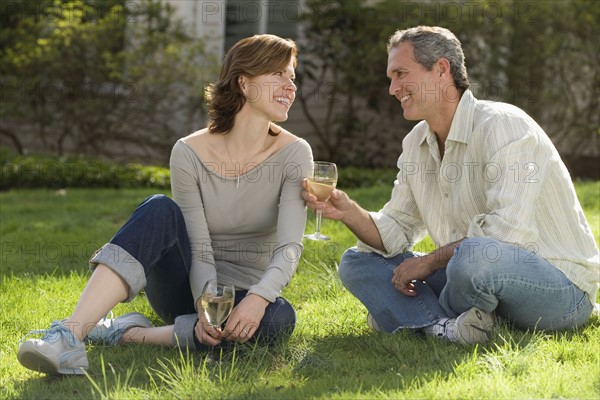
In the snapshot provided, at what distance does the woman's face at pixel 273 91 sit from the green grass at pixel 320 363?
40.6 inches

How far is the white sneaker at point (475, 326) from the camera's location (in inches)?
150

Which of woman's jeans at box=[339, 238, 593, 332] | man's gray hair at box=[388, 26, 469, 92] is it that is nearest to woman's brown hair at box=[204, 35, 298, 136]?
man's gray hair at box=[388, 26, 469, 92]

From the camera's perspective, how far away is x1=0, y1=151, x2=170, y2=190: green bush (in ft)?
33.3

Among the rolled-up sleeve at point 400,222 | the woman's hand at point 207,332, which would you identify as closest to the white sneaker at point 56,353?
the woman's hand at point 207,332

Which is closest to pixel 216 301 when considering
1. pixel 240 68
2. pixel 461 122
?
pixel 240 68

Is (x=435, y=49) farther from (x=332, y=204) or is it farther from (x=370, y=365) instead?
(x=370, y=365)

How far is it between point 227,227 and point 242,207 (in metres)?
0.12

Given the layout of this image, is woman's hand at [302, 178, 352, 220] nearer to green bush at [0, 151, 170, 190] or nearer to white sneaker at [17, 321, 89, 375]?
white sneaker at [17, 321, 89, 375]

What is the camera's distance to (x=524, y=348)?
3586 millimetres

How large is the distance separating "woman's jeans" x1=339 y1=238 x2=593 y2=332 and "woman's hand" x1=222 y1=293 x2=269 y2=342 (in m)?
0.65

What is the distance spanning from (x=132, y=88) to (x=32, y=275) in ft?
21.6

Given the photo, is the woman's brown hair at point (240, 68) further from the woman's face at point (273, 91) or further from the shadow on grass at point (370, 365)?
the shadow on grass at point (370, 365)

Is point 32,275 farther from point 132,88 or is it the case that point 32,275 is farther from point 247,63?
point 132,88

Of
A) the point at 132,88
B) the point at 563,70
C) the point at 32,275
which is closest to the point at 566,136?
the point at 563,70
